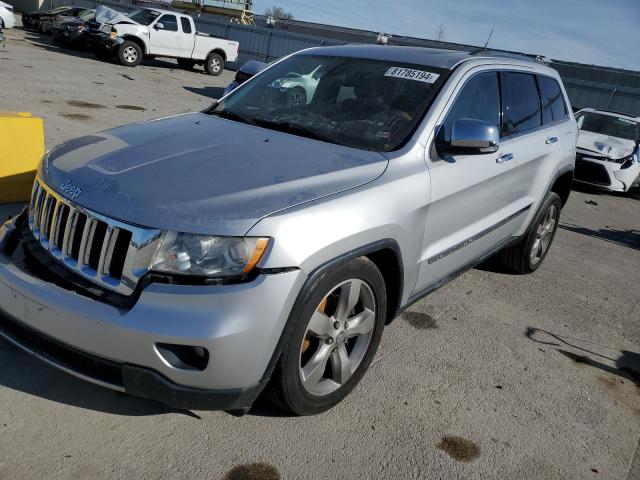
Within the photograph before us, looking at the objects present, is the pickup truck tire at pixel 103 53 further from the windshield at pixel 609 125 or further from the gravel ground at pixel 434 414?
the gravel ground at pixel 434 414

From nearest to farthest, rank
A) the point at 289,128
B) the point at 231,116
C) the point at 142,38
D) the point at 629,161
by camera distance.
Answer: the point at 289,128 → the point at 231,116 → the point at 629,161 → the point at 142,38

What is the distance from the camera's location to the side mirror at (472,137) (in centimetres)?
317

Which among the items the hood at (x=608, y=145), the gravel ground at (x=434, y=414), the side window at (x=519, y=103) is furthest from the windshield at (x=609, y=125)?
Result: the side window at (x=519, y=103)

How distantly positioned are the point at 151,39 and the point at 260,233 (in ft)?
57.2

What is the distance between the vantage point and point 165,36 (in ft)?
59.6

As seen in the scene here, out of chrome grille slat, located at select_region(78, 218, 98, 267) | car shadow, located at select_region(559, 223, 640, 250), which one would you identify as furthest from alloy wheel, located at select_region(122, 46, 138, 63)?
chrome grille slat, located at select_region(78, 218, 98, 267)

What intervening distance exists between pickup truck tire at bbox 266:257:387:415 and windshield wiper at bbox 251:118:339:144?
A: 0.88 meters

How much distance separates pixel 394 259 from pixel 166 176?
120cm

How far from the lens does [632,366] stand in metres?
4.04

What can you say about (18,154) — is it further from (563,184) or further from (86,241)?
(563,184)

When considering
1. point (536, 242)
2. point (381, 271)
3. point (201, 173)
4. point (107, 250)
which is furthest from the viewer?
point (536, 242)

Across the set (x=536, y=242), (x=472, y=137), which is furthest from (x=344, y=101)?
(x=536, y=242)

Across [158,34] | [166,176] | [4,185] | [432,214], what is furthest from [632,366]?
[158,34]

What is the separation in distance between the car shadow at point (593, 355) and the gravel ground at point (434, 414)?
0.01 meters
